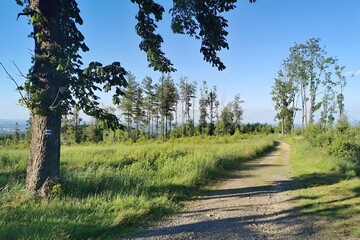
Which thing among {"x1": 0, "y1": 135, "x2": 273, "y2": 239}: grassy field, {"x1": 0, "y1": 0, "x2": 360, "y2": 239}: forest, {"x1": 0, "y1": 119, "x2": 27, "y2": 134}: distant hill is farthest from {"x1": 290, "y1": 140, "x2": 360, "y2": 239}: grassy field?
{"x1": 0, "y1": 119, "x2": 27, "y2": 134}: distant hill

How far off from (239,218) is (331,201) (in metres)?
2.75

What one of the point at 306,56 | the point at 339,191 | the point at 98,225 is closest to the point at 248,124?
the point at 306,56

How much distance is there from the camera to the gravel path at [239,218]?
456 centimetres

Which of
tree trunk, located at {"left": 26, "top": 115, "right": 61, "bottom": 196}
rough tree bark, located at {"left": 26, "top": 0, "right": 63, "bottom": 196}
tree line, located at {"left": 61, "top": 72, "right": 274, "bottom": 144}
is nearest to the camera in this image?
rough tree bark, located at {"left": 26, "top": 0, "right": 63, "bottom": 196}

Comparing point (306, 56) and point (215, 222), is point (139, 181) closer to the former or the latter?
point (215, 222)

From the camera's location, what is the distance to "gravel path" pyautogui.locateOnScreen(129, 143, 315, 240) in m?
4.56

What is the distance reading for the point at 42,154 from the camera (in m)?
5.52

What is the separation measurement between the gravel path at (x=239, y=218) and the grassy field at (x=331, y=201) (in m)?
0.32

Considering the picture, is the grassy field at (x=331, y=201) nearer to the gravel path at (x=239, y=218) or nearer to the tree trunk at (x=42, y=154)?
the gravel path at (x=239, y=218)

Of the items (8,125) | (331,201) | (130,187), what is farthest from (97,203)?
(8,125)

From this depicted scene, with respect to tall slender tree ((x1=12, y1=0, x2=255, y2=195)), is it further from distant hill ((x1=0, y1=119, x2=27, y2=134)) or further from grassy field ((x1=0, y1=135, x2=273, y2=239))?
distant hill ((x1=0, y1=119, x2=27, y2=134))

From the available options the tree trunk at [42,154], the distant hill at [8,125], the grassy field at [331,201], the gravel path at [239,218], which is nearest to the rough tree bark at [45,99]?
the tree trunk at [42,154]

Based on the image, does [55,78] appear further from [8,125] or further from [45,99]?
[8,125]

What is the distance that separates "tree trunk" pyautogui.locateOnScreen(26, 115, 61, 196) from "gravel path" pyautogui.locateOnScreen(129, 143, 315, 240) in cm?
251
